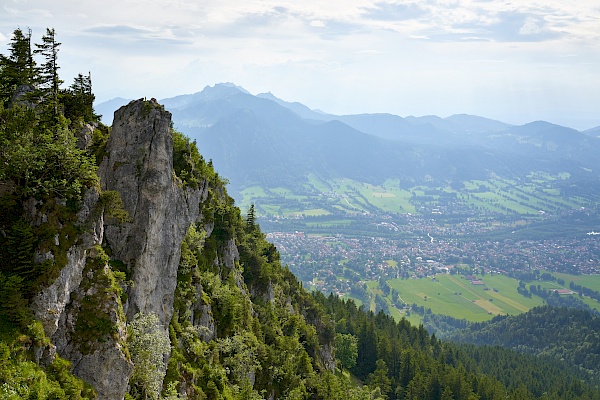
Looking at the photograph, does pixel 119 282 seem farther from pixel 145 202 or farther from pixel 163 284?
pixel 145 202

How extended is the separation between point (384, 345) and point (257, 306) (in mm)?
60005

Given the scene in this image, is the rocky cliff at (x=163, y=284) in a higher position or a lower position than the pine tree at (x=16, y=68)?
lower

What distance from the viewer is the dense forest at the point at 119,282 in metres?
28.2

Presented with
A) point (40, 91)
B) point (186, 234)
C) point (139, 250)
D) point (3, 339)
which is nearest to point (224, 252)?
point (186, 234)

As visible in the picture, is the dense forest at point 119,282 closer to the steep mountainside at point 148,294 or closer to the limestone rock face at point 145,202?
the steep mountainside at point 148,294

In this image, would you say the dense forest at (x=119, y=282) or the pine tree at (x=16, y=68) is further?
the pine tree at (x=16, y=68)

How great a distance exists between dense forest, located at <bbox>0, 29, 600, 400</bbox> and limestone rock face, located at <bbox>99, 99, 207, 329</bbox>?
1.41m

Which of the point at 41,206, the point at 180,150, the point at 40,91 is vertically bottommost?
the point at 41,206

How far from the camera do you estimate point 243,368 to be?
51.7m

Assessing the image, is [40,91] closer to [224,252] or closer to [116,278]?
[116,278]

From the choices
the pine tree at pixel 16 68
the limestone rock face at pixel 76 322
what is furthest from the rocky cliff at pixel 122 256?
the pine tree at pixel 16 68

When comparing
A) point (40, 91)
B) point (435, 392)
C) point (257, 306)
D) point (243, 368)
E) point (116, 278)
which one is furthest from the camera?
point (435, 392)

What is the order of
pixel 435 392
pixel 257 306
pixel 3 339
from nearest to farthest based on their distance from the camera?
pixel 3 339 → pixel 257 306 → pixel 435 392

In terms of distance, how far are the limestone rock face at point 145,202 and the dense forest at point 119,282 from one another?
4.63 ft
